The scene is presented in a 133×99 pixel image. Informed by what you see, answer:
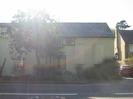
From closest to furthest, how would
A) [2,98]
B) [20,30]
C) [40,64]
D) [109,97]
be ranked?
[2,98] < [109,97] < [20,30] < [40,64]

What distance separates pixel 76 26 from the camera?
45.1m

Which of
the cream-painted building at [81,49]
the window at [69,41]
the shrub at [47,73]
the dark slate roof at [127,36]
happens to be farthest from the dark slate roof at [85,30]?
the dark slate roof at [127,36]

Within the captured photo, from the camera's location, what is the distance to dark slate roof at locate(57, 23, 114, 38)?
42.7 m

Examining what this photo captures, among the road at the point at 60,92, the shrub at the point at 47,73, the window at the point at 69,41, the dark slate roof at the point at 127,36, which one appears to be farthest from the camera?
the dark slate roof at the point at 127,36

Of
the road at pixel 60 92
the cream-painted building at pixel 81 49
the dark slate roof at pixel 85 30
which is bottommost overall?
the road at pixel 60 92

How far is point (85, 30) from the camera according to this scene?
43812 millimetres

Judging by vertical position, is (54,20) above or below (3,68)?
above

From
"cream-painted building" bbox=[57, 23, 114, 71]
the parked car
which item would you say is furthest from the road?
the parked car

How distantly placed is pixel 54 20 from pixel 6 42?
6.80 metres

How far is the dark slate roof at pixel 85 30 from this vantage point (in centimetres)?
4269

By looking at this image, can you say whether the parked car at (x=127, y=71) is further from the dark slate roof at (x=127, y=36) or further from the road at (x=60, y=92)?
the dark slate roof at (x=127, y=36)

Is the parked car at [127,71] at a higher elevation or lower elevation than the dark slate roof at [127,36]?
lower

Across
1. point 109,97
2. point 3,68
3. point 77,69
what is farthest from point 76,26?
point 109,97

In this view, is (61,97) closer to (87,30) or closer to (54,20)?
(54,20)
